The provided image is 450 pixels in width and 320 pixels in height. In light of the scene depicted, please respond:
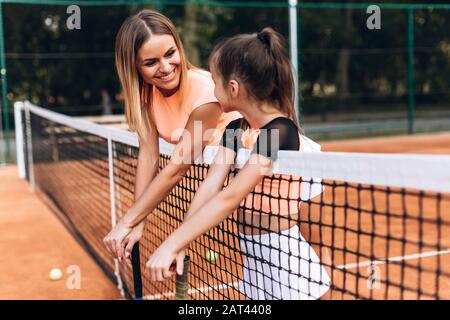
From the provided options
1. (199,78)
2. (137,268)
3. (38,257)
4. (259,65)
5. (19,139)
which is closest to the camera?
(259,65)

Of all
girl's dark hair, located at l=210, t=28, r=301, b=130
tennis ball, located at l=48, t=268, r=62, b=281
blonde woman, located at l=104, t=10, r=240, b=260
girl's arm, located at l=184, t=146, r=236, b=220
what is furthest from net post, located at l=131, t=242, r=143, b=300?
tennis ball, located at l=48, t=268, r=62, b=281

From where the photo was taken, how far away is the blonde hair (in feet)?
6.81

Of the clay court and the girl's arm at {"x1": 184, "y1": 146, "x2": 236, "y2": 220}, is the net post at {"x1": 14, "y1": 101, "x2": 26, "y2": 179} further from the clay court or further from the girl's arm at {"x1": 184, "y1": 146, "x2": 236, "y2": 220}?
the girl's arm at {"x1": 184, "y1": 146, "x2": 236, "y2": 220}

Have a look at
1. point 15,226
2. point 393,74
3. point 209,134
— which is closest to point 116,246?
point 209,134

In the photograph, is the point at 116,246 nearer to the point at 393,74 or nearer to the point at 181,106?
the point at 181,106

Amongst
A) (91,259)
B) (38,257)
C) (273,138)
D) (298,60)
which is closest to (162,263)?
(273,138)

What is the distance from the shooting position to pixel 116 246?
86.3 inches

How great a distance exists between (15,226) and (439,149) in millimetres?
7507

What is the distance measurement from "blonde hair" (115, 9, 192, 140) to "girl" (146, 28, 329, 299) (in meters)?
0.34

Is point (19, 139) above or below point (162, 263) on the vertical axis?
below

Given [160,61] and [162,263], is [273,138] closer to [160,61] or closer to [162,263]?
[162,263]

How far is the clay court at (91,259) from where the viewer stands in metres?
3.52

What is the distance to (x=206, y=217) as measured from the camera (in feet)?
5.43

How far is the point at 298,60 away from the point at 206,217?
11.6 metres
